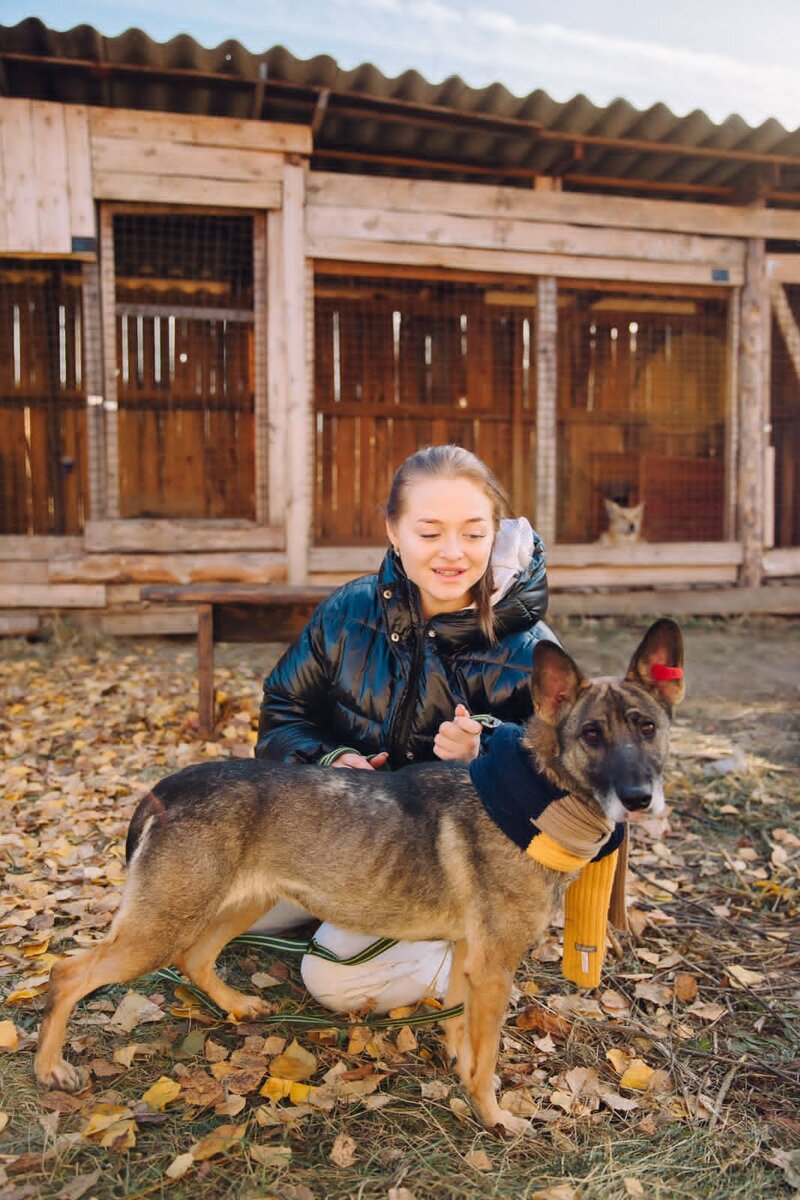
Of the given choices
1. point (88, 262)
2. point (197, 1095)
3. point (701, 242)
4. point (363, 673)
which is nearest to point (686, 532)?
point (701, 242)

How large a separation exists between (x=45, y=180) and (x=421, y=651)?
716 cm

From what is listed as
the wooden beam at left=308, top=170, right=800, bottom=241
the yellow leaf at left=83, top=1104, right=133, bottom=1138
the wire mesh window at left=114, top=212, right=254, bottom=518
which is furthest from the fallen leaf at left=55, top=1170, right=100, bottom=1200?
the wire mesh window at left=114, top=212, right=254, bottom=518

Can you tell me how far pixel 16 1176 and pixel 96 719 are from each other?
423 cm

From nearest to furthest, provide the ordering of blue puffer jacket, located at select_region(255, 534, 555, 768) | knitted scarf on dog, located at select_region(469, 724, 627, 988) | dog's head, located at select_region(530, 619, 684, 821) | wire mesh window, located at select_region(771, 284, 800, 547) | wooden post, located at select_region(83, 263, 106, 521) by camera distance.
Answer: dog's head, located at select_region(530, 619, 684, 821) → knitted scarf on dog, located at select_region(469, 724, 627, 988) → blue puffer jacket, located at select_region(255, 534, 555, 768) → wooden post, located at select_region(83, 263, 106, 521) → wire mesh window, located at select_region(771, 284, 800, 547)

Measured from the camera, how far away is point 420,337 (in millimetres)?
12961

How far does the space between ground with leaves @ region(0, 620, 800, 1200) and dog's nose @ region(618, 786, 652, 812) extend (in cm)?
96

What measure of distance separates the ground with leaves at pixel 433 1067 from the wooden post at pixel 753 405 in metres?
5.98

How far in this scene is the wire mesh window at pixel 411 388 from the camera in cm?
1268

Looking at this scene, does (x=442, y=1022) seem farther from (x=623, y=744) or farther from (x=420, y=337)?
(x=420, y=337)

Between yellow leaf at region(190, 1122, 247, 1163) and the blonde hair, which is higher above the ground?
the blonde hair

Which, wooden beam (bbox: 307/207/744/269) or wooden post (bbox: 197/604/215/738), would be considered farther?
wooden beam (bbox: 307/207/744/269)

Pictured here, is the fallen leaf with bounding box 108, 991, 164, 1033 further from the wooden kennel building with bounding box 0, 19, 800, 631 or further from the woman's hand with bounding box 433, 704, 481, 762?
the wooden kennel building with bounding box 0, 19, 800, 631

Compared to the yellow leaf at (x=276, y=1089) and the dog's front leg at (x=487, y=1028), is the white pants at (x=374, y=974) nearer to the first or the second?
the yellow leaf at (x=276, y=1089)

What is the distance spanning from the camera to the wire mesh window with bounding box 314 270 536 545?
1268 cm
